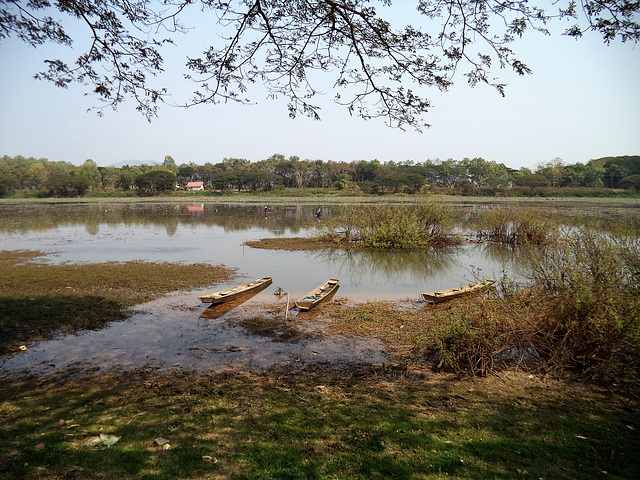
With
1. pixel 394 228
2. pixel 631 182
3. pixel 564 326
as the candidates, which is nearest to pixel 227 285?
pixel 564 326

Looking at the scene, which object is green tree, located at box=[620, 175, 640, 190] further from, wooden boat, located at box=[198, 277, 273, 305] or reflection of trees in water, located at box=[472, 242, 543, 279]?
wooden boat, located at box=[198, 277, 273, 305]

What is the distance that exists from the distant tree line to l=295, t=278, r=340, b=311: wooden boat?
79553 mm

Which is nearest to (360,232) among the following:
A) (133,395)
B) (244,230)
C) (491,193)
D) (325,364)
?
(244,230)

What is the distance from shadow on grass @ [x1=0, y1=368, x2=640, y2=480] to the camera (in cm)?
401

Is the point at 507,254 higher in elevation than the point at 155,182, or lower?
lower

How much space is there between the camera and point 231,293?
1281 centimetres

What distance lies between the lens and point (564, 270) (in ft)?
24.0

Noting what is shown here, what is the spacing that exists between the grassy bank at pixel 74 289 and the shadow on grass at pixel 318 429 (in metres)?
3.68

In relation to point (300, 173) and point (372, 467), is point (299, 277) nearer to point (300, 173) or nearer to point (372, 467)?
point (372, 467)

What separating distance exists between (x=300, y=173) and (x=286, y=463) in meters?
108

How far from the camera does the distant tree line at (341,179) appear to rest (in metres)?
91.8

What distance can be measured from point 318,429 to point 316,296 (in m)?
7.90

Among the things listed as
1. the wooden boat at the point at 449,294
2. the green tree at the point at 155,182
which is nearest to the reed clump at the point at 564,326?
the wooden boat at the point at 449,294

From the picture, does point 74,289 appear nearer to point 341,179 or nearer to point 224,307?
point 224,307
